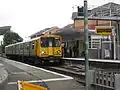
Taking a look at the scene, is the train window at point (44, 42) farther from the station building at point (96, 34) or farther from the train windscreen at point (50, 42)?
the station building at point (96, 34)

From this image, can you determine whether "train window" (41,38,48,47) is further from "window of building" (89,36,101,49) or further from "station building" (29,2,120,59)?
"window of building" (89,36,101,49)

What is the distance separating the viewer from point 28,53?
3209 cm

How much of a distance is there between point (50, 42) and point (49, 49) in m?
0.64

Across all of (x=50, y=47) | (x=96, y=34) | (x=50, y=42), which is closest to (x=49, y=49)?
(x=50, y=47)

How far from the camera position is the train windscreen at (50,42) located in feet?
91.2

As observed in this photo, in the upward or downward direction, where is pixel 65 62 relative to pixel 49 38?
downward

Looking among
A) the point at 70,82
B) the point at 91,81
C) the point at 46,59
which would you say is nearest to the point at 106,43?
the point at 46,59

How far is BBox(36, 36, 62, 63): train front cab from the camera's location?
90.5 ft

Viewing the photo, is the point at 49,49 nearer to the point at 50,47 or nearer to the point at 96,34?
the point at 50,47

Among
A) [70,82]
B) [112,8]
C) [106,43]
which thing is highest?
[112,8]

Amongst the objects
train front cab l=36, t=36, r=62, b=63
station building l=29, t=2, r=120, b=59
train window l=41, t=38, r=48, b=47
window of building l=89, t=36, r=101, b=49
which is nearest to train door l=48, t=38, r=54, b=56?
train front cab l=36, t=36, r=62, b=63

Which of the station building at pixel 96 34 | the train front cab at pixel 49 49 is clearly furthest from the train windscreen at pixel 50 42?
the station building at pixel 96 34

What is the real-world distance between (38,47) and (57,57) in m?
1.96

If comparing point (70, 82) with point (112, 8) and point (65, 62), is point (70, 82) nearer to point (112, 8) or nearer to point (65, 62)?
point (65, 62)
